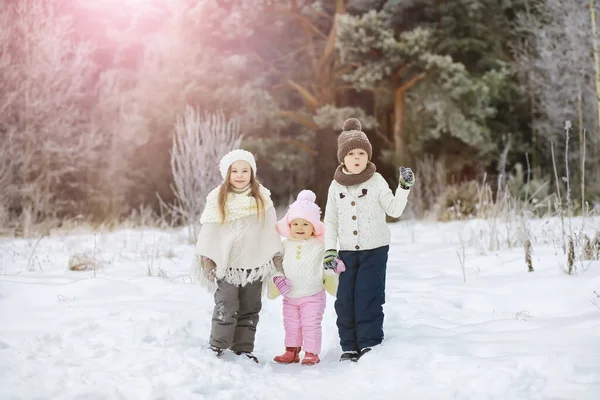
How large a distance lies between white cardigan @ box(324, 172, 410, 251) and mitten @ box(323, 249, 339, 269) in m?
0.05

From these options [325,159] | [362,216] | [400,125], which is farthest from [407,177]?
[325,159]

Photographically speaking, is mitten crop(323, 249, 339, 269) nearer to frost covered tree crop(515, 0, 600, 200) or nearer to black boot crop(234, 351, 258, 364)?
black boot crop(234, 351, 258, 364)

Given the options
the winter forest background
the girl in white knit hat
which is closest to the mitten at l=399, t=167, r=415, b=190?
the girl in white knit hat

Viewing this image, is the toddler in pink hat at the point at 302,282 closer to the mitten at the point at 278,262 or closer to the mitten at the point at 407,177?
the mitten at the point at 278,262

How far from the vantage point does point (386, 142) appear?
20.6 meters

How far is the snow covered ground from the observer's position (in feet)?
9.92

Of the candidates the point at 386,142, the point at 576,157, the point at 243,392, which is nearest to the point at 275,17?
the point at 386,142

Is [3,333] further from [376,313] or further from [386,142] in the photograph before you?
[386,142]

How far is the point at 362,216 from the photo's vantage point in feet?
13.2

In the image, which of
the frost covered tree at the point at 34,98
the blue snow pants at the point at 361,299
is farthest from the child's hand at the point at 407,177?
the frost covered tree at the point at 34,98

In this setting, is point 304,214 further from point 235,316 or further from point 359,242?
point 235,316

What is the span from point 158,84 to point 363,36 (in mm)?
6037

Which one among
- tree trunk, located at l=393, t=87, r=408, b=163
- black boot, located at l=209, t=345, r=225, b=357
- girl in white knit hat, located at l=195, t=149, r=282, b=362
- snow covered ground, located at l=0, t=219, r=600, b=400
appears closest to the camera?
snow covered ground, located at l=0, t=219, r=600, b=400

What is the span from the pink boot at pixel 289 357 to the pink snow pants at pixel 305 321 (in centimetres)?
3
